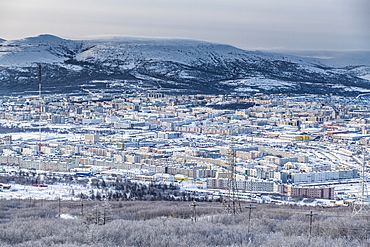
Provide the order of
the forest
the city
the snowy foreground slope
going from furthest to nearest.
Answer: the snowy foreground slope < the city < the forest

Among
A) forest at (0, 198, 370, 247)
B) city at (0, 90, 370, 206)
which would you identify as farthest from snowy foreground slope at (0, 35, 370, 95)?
forest at (0, 198, 370, 247)

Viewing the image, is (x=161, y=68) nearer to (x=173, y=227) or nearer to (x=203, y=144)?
(x=203, y=144)

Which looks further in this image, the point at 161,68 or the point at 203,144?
the point at 161,68

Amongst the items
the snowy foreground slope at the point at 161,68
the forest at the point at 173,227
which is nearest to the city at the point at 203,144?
the forest at the point at 173,227

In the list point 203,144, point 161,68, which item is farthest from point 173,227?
point 161,68

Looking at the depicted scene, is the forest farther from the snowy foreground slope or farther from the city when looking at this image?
the snowy foreground slope

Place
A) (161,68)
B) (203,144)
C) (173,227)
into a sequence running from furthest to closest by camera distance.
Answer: (161,68)
(203,144)
(173,227)

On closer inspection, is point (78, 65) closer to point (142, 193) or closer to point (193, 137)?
point (193, 137)
